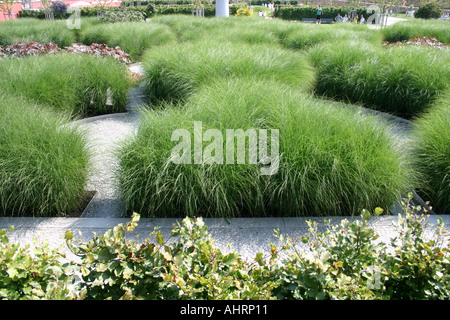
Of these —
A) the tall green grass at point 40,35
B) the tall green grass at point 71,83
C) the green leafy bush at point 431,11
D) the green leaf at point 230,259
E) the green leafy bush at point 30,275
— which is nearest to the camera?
the green leafy bush at point 30,275

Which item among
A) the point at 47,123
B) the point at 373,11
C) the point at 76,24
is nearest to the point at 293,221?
the point at 47,123

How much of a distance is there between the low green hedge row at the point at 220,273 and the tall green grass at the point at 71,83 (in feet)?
11.6

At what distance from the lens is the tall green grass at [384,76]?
5.34 m

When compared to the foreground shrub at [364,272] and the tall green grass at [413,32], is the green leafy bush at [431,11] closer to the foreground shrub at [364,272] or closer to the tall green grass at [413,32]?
the tall green grass at [413,32]

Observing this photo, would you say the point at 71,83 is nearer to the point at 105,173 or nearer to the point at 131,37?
the point at 105,173

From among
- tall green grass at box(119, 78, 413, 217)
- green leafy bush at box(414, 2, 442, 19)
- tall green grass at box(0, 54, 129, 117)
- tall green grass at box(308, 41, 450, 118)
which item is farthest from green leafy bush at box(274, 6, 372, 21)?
tall green grass at box(119, 78, 413, 217)

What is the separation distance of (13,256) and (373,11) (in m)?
28.6

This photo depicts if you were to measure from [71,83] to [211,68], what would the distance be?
7.03ft

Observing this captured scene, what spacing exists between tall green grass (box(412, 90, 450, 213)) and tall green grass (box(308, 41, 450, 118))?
184 cm

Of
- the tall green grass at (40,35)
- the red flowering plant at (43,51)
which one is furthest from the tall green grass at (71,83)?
the tall green grass at (40,35)

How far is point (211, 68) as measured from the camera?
5.29 m

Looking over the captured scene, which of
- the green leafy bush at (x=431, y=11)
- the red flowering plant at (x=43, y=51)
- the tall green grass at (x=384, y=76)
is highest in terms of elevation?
the green leafy bush at (x=431, y=11)
